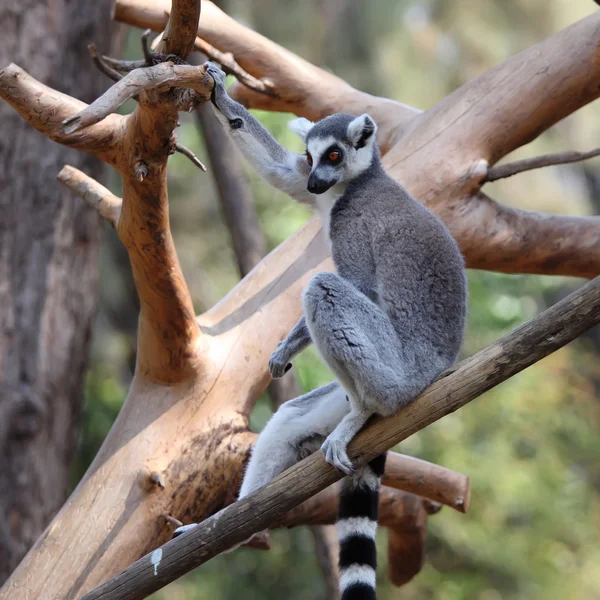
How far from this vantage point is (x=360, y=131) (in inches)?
148

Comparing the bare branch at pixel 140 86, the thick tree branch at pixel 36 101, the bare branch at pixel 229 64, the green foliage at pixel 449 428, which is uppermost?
the thick tree branch at pixel 36 101

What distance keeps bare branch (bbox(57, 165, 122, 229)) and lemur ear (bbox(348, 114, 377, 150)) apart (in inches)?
45.1

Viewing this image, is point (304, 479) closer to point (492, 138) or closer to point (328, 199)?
point (328, 199)

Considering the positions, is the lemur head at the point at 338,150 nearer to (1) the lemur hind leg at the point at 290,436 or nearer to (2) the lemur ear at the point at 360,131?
(2) the lemur ear at the point at 360,131

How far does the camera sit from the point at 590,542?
31.1 ft

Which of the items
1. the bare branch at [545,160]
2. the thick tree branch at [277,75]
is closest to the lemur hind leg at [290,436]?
the bare branch at [545,160]

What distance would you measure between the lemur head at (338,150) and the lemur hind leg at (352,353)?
58cm

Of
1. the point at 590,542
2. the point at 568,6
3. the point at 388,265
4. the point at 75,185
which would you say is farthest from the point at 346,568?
the point at 568,6

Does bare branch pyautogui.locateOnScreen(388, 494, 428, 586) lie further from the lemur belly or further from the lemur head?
the lemur head

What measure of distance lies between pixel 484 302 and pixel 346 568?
4.98m

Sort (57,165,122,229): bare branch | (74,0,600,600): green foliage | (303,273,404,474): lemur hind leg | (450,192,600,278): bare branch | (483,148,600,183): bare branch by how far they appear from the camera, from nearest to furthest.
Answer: (303,273,404,474): lemur hind leg < (57,165,122,229): bare branch < (483,148,600,183): bare branch < (450,192,600,278): bare branch < (74,0,600,600): green foliage

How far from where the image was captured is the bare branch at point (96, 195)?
3842 mm

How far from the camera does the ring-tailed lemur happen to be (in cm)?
311

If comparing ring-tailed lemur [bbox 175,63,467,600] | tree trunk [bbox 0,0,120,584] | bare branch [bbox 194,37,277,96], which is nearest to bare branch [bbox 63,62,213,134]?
ring-tailed lemur [bbox 175,63,467,600]
